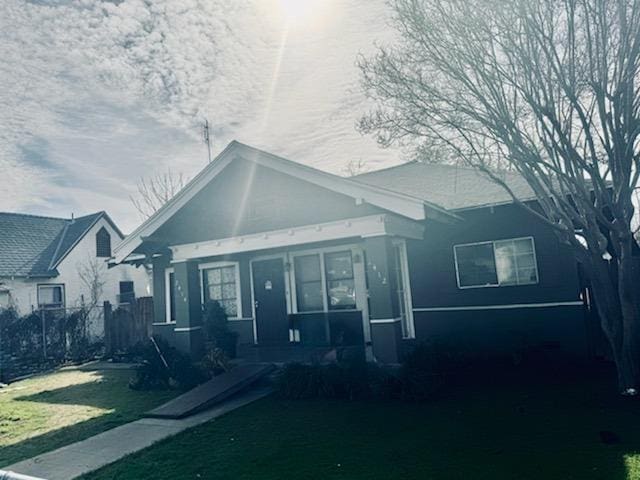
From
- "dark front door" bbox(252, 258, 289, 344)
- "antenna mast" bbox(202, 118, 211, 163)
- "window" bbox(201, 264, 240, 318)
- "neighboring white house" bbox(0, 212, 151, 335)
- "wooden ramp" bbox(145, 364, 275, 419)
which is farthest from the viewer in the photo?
"neighboring white house" bbox(0, 212, 151, 335)

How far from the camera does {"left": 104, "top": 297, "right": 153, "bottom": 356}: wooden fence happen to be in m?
16.1

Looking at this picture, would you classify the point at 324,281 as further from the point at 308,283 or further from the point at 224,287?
the point at 224,287

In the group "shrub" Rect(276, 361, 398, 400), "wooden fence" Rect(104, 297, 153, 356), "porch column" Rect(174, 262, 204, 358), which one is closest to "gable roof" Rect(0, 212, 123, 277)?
"wooden fence" Rect(104, 297, 153, 356)

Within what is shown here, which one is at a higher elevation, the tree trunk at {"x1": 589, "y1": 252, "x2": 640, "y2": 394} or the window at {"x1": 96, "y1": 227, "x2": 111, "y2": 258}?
the window at {"x1": 96, "y1": 227, "x2": 111, "y2": 258}

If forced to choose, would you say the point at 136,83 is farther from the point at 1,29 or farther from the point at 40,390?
the point at 40,390

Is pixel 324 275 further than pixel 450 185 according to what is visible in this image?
No

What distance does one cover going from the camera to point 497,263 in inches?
419

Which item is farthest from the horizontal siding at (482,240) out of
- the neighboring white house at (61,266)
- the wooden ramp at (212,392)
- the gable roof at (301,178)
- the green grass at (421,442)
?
the neighboring white house at (61,266)

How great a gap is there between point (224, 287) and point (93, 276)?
12867 millimetres

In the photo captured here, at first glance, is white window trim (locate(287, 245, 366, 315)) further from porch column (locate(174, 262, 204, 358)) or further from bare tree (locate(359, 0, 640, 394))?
bare tree (locate(359, 0, 640, 394))

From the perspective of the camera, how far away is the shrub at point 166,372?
10000 mm

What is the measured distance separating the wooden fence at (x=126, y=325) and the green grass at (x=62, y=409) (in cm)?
333

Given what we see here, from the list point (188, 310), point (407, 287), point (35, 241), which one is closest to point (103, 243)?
point (35, 241)

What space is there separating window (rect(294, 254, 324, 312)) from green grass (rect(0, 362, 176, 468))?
3986 millimetres
